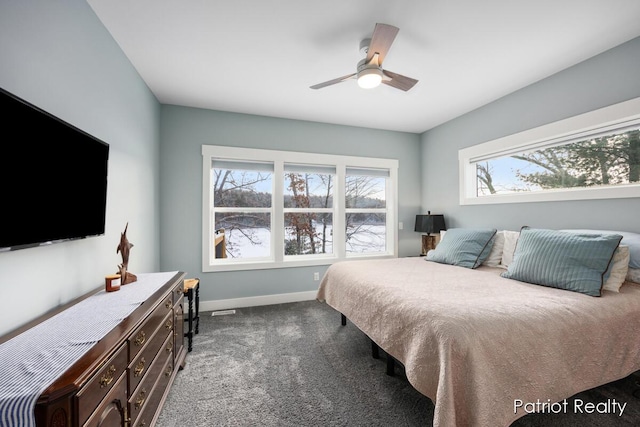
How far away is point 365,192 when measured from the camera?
14.0 feet

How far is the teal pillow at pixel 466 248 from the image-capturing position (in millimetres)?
2709

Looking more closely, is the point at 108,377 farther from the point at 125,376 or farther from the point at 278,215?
the point at 278,215

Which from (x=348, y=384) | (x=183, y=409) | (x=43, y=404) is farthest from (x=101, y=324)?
(x=348, y=384)

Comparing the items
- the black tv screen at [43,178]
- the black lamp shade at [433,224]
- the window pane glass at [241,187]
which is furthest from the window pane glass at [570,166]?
the black tv screen at [43,178]

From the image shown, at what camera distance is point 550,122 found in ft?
8.58

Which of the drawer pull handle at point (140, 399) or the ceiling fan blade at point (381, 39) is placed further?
the ceiling fan blade at point (381, 39)

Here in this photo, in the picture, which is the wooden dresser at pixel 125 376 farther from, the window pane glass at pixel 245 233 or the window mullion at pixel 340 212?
the window mullion at pixel 340 212

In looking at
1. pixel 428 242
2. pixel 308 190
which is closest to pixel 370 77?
pixel 308 190

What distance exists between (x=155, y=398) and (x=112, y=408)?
0.61 m

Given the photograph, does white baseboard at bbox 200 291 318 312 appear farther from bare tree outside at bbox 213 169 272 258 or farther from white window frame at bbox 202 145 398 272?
bare tree outside at bbox 213 169 272 258

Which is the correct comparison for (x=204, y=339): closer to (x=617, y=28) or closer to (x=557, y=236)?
(x=557, y=236)

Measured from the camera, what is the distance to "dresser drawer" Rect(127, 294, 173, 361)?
123 centimetres

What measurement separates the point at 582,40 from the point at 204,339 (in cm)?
416

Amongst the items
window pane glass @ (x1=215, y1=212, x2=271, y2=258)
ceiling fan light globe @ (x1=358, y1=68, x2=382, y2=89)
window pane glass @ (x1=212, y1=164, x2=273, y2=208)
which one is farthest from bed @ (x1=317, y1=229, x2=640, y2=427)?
window pane glass @ (x1=212, y1=164, x2=273, y2=208)
